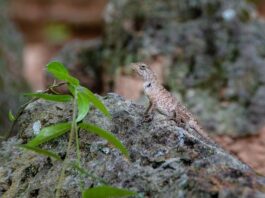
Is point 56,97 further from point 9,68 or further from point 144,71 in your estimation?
point 9,68

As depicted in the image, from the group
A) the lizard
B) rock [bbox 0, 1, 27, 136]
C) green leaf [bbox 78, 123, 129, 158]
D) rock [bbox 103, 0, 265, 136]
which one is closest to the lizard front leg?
the lizard

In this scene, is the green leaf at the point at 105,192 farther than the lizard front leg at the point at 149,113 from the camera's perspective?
No

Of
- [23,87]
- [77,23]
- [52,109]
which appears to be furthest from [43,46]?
[52,109]

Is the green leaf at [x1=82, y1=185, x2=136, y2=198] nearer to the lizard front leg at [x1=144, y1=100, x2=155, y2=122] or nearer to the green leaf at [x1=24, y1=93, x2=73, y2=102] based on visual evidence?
the green leaf at [x1=24, y1=93, x2=73, y2=102]

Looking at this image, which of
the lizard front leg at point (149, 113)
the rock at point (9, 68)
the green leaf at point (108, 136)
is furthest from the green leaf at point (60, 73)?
the rock at point (9, 68)

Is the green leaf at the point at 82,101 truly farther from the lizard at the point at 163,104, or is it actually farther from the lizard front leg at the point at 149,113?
the lizard at the point at 163,104

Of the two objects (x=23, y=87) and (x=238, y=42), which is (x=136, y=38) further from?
(x=23, y=87)

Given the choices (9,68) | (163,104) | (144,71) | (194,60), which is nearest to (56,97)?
(163,104)
